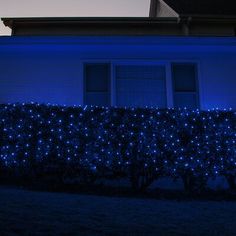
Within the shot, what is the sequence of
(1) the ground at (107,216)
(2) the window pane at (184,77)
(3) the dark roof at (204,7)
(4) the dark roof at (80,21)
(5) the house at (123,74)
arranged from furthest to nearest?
(3) the dark roof at (204,7) < (4) the dark roof at (80,21) < (2) the window pane at (184,77) < (5) the house at (123,74) < (1) the ground at (107,216)

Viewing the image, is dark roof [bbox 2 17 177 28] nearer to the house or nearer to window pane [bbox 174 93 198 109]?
the house

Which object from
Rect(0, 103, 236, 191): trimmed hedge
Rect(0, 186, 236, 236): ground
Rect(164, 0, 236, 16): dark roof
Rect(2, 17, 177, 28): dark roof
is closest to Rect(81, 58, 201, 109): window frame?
Rect(0, 103, 236, 191): trimmed hedge

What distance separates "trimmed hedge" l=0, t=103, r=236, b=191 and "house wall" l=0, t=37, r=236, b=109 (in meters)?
1.60

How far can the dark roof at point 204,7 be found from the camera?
1295cm

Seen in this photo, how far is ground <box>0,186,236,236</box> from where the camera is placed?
3895 mm

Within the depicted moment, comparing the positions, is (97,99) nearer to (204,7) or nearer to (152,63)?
(152,63)

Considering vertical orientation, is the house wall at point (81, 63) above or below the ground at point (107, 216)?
above

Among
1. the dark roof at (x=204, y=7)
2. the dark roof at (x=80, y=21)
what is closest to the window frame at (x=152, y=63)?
the dark roof at (x=80, y=21)

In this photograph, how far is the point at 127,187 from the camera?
308 inches

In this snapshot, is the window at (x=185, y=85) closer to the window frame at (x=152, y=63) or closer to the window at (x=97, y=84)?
the window frame at (x=152, y=63)

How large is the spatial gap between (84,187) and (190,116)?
9.20 feet

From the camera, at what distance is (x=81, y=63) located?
948cm

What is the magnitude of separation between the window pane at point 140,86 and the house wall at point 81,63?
22 cm

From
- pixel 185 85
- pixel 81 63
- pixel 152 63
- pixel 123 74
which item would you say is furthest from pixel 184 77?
pixel 81 63
